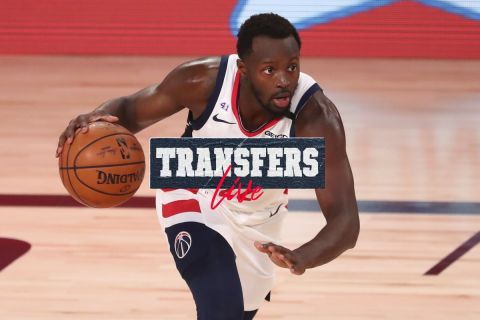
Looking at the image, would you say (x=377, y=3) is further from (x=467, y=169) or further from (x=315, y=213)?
(x=315, y=213)

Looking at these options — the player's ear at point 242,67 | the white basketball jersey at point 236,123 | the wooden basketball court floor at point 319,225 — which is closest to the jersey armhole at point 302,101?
the white basketball jersey at point 236,123

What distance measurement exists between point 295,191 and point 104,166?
4.06 metres

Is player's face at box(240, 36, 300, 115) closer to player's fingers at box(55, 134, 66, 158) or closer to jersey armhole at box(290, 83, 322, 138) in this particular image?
jersey armhole at box(290, 83, 322, 138)

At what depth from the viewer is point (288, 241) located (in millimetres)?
6199

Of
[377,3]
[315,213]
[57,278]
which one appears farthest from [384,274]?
[377,3]

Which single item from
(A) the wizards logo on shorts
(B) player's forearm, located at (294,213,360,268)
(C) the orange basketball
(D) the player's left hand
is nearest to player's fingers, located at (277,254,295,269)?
(D) the player's left hand

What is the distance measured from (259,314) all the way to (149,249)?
1.14m

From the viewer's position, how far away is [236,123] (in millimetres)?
3732

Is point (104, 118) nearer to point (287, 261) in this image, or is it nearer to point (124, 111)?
point (124, 111)

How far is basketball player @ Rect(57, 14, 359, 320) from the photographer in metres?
3.38
